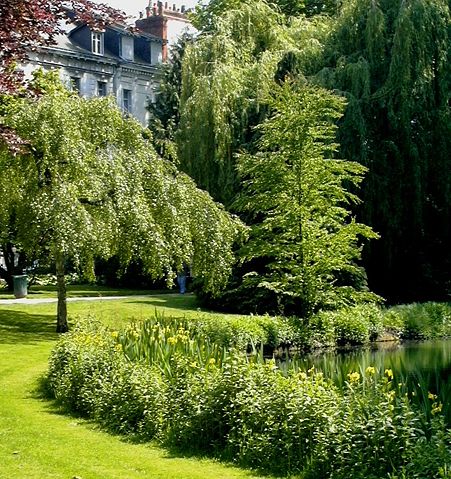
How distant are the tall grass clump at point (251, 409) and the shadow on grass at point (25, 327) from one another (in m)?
5.67

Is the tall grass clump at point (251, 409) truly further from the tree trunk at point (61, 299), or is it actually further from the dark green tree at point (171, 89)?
the dark green tree at point (171, 89)

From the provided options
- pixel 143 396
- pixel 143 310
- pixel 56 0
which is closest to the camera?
pixel 56 0

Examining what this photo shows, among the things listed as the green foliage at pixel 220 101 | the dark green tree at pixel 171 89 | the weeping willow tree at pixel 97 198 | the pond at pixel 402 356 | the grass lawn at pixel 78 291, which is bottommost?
the pond at pixel 402 356

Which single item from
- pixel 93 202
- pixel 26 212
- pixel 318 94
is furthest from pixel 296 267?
pixel 26 212

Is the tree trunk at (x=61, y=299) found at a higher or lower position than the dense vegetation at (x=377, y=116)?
lower

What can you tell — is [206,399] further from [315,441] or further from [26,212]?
[26,212]

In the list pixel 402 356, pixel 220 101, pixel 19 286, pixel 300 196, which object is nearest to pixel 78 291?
pixel 19 286

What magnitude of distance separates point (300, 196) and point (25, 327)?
7.14 metres

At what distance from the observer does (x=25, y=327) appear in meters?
18.7

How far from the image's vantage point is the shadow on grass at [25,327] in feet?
55.9

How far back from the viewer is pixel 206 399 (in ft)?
29.0

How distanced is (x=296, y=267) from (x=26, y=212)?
7.01 m

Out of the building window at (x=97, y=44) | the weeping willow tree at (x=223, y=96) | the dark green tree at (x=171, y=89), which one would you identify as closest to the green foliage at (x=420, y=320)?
the weeping willow tree at (x=223, y=96)

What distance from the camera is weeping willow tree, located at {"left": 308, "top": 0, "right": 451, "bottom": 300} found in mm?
24609
